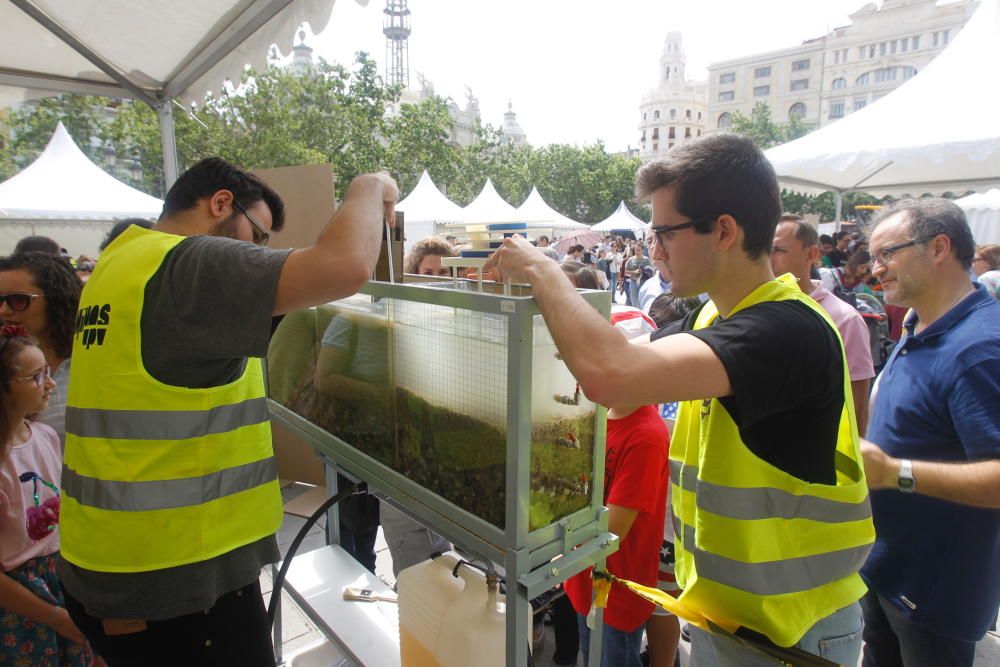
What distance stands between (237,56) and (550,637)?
13.7ft

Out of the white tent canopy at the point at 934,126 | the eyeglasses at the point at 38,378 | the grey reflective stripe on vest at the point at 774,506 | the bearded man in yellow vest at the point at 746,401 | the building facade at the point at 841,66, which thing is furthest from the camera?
the building facade at the point at 841,66

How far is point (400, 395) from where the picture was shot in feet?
5.61

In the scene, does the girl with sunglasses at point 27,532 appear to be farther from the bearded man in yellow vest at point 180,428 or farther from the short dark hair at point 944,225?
the short dark hair at point 944,225

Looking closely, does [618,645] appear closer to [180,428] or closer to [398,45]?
[180,428]

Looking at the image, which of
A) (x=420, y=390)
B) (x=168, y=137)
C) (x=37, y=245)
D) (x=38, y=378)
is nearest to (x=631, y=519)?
(x=420, y=390)

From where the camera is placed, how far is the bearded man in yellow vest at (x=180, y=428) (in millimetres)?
1257

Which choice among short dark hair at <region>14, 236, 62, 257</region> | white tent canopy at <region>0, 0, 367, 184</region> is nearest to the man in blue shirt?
white tent canopy at <region>0, 0, 367, 184</region>

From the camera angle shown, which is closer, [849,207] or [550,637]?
[550,637]

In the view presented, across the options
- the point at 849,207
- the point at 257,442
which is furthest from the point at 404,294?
the point at 849,207

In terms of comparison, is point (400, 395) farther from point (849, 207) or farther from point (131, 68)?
point (849, 207)

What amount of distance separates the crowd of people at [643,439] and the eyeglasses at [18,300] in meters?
0.66

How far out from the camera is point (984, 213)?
1645 centimetres

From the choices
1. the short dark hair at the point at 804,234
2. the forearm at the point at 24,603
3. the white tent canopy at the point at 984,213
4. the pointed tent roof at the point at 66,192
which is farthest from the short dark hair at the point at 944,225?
the white tent canopy at the point at 984,213

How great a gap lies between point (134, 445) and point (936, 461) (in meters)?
2.48
